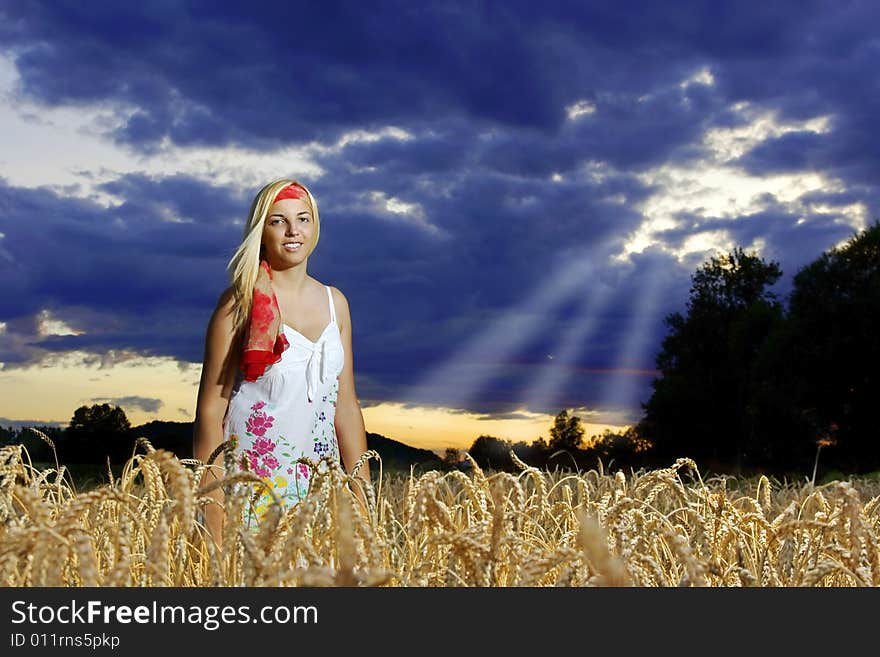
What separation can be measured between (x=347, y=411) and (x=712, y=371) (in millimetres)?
23496

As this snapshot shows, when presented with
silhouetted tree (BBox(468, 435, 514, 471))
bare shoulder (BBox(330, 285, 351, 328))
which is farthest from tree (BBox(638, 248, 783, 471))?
bare shoulder (BBox(330, 285, 351, 328))

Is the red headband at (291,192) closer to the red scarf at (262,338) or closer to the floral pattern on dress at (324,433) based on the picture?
the red scarf at (262,338)

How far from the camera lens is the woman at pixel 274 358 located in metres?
4.09

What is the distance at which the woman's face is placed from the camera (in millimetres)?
4332

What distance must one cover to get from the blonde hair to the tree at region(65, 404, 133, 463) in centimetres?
530

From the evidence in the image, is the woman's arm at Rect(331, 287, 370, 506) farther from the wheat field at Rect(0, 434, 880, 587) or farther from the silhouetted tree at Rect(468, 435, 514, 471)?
the silhouetted tree at Rect(468, 435, 514, 471)

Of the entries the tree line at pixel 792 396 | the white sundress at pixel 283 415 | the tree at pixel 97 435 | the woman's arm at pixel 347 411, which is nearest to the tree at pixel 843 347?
the tree line at pixel 792 396

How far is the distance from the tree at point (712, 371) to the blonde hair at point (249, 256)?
2076 centimetres

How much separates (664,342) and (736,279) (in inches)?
132

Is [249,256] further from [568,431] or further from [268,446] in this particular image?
[568,431]

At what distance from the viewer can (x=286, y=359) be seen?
4.20 meters
